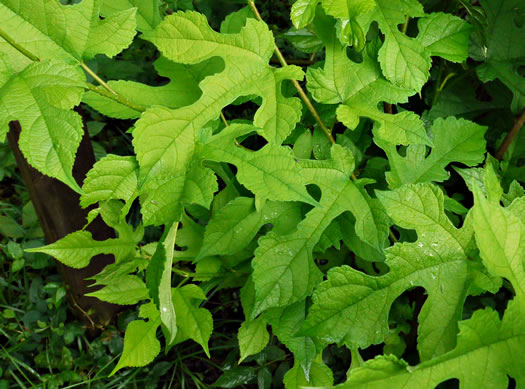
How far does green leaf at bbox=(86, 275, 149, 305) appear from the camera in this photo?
4.43ft

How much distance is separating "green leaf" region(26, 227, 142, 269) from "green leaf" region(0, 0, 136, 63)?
0.54m

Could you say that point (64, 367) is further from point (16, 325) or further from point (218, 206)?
point (218, 206)

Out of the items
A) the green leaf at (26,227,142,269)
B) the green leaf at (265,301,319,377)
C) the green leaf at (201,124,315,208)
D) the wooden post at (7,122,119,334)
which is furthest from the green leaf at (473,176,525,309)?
the wooden post at (7,122,119,334)

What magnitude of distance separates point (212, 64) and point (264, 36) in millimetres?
250

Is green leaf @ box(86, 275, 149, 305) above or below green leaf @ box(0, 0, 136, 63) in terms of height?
below

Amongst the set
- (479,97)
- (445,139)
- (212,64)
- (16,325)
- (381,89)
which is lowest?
(16,325)

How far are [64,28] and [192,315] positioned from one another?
793 mm

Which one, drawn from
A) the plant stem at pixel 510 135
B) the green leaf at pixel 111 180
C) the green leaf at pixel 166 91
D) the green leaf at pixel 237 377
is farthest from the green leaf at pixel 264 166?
the green leaf at pixel 237 377

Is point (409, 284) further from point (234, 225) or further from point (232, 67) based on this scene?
point (232, 67)

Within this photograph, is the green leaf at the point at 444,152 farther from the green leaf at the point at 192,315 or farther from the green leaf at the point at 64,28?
the green leaf at the point at 64,28

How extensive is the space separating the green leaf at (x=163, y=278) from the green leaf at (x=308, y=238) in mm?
192

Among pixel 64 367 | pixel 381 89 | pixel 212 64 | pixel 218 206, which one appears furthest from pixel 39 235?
pixel 381 89

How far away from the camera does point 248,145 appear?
186cm

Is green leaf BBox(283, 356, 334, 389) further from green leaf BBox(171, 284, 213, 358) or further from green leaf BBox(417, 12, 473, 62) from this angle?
green leaf BBox(417, 12, 473, 62)
